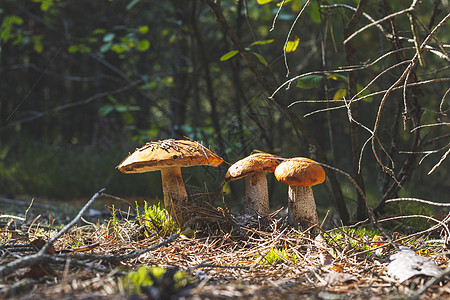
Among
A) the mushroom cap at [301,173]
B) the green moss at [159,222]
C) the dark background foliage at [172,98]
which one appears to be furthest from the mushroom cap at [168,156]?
the dark background foliage at [172,98]

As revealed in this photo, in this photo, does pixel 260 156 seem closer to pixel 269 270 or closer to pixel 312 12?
pixel 269 270

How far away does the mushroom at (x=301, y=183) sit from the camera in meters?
1.91

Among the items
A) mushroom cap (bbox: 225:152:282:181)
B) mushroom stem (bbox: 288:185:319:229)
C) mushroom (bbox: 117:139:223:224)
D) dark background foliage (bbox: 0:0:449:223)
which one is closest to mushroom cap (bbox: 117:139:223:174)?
mushroom (bbox: 117:139:223:224)

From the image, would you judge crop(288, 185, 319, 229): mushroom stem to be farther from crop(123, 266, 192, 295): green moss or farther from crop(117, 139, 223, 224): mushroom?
crop(123, 266, 192, 295): green moss

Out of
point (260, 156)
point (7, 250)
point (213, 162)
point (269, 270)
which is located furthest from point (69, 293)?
point (260, 156)

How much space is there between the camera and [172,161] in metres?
1.94

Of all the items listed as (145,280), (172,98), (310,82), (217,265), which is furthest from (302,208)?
(172,98)

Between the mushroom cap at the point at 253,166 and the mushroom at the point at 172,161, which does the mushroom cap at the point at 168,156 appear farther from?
the mushroom cap at the point at 253,166

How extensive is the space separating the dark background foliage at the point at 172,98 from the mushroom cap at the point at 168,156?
2.20ft

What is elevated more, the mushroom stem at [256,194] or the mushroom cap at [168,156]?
the mushroom cap at [168,156]

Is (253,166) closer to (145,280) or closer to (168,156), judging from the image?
(168,156)

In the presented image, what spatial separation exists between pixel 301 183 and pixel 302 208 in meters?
0.26

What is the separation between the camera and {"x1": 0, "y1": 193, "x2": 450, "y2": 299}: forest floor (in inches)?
42.1

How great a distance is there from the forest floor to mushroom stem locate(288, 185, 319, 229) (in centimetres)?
8
